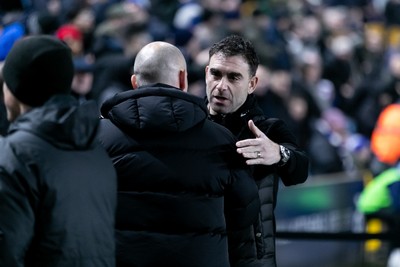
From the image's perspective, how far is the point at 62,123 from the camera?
11.5ft

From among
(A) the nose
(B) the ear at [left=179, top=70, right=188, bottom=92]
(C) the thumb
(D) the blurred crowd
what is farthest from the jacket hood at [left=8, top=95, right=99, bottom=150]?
(D) the blurred crowd

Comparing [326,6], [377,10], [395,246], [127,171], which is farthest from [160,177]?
[377,10]

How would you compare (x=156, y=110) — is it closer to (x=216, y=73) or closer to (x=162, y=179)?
(x=162, y=179)

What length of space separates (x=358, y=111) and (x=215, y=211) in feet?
34.1

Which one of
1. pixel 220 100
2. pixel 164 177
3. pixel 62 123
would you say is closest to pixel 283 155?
pixel 220 100

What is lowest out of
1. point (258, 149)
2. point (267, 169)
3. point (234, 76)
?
point (267, 169)

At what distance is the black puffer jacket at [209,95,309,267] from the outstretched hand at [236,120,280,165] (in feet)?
0.52

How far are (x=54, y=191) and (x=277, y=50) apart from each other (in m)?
11.0

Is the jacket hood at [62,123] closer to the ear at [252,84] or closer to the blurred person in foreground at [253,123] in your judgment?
the blurred person in foreground at [253,123]

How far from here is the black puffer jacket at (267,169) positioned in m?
4.78

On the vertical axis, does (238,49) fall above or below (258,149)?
above

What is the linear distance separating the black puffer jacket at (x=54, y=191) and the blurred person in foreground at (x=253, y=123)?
117 cm

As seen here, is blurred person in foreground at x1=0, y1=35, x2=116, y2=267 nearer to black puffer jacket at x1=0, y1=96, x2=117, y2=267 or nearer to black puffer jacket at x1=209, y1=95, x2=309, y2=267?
black puffer jacket at x1=0, y1=96, x2=117, y2=267

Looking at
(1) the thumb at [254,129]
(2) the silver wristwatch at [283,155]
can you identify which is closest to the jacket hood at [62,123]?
(1) the thumb at [254,129]
